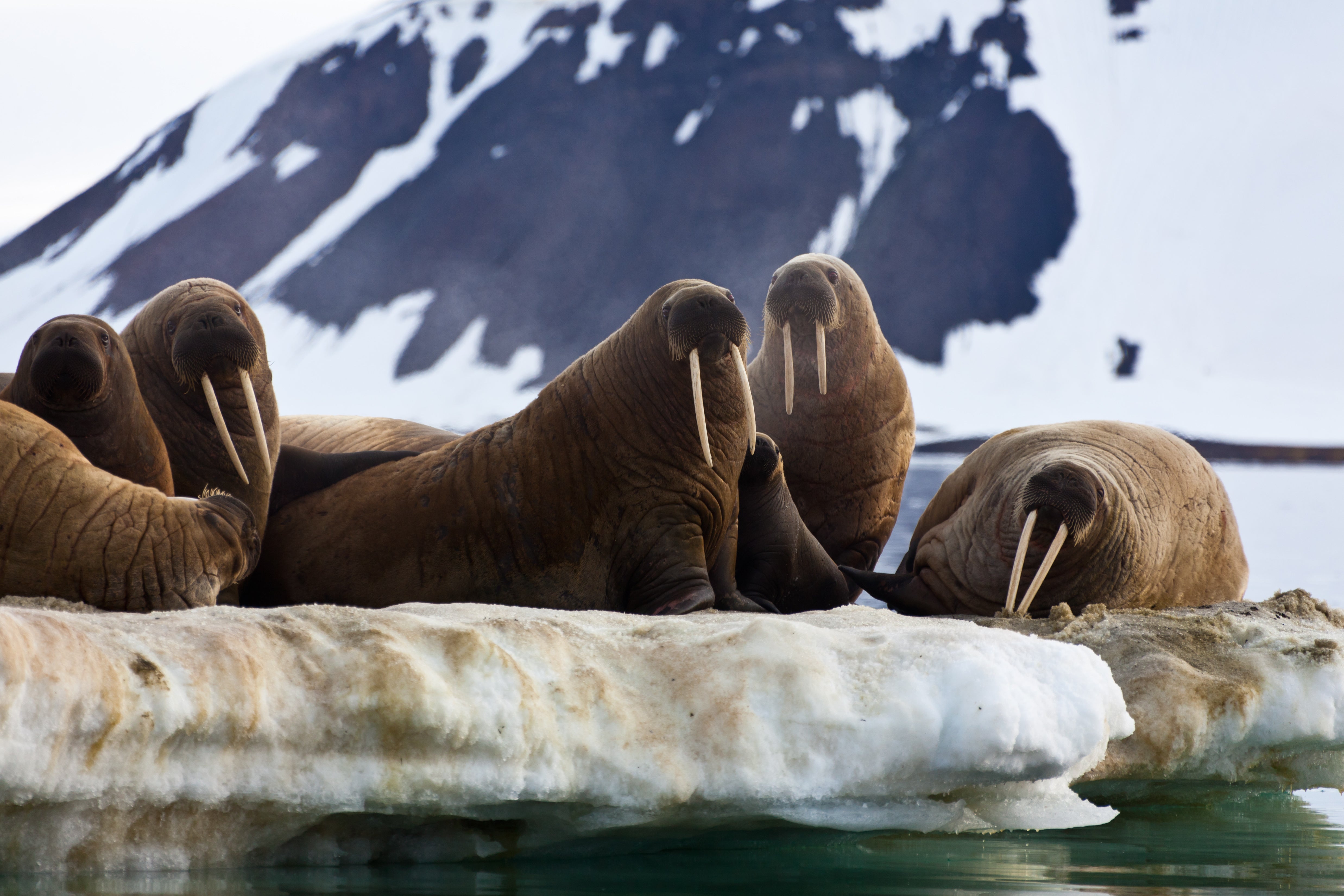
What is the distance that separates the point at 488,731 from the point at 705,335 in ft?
7.53

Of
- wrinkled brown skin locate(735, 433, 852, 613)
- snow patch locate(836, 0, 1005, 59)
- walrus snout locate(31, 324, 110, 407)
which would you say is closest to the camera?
walrus snout locate(31, 324, 110, 407)

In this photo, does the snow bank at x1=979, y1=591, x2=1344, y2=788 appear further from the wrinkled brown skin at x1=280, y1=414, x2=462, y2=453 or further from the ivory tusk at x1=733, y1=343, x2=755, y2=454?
the wrinkled brown skin at x1=280, y1=414, x2=462, y2=453

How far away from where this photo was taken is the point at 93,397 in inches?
156

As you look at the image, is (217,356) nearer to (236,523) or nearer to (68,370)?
(68,370)

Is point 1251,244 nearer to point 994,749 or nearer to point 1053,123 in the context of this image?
point 1053,123

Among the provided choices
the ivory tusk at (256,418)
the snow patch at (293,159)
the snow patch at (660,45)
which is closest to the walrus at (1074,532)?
the ivory tusk at (256,418)

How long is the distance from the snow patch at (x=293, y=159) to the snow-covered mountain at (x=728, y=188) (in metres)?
0.35

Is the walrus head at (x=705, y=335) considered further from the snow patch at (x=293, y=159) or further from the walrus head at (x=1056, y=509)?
the snow patch at (x=293, y=159)

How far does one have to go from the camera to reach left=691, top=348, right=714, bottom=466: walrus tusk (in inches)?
179

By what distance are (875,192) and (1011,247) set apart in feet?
31.6

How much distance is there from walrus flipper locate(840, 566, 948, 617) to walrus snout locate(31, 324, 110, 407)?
3.04 m

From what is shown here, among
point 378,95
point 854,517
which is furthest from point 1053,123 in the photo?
point 854,517

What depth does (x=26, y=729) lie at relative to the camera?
218cm

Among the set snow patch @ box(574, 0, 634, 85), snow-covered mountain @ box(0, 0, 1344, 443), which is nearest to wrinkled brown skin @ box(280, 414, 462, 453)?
snow-covered mountain @ box(0, 0, 1344, 443)
